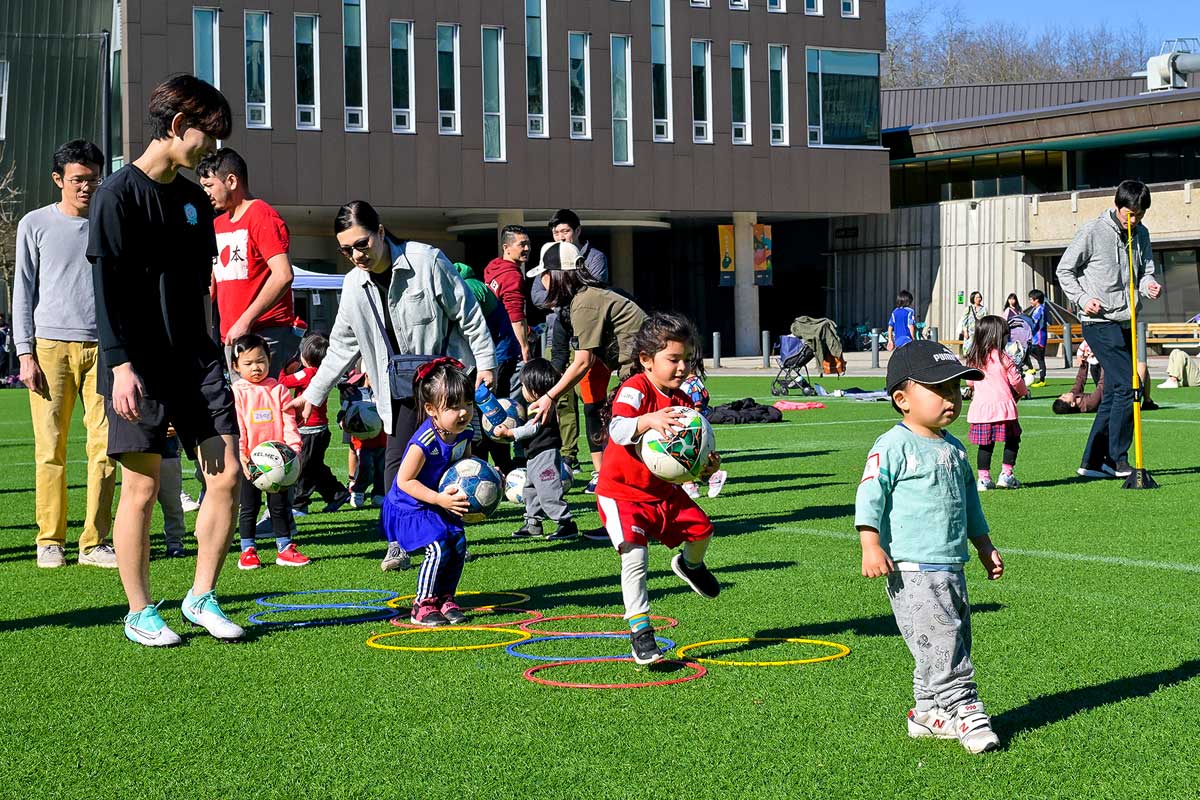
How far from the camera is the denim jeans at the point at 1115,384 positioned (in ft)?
40.4

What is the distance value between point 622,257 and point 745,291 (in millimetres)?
5058

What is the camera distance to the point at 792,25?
53.1 metres

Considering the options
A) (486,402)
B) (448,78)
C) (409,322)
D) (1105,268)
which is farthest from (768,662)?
(448,78)

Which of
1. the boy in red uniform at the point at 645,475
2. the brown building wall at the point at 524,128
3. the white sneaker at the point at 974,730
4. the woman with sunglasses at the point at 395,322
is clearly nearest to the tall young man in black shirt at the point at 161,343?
the woman with sunglasses at the point at 395,322

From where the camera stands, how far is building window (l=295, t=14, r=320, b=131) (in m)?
46.0

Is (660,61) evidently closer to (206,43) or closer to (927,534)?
(206,43)

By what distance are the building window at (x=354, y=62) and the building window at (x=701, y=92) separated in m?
11.4

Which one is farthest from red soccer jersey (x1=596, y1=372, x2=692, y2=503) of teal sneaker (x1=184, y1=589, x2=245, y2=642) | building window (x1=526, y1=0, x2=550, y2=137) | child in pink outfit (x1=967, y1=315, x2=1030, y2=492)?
building window (x1=526, y1=0, x2=550, y2=137)

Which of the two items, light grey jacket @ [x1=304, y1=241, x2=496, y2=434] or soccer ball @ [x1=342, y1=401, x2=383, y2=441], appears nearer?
light grey jacket @ [x1=304, y1=241, x2=496, y2=434]

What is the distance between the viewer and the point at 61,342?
29.4 feet

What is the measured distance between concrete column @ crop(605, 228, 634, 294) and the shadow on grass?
167ft

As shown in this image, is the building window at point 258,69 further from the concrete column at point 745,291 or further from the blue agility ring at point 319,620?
the blue agility ring at point 319,620

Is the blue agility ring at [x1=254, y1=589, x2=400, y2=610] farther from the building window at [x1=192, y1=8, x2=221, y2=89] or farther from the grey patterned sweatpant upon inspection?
the building window at [x1=192, y1=8, x2=221, y2=89]

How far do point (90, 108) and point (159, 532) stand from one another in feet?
152
